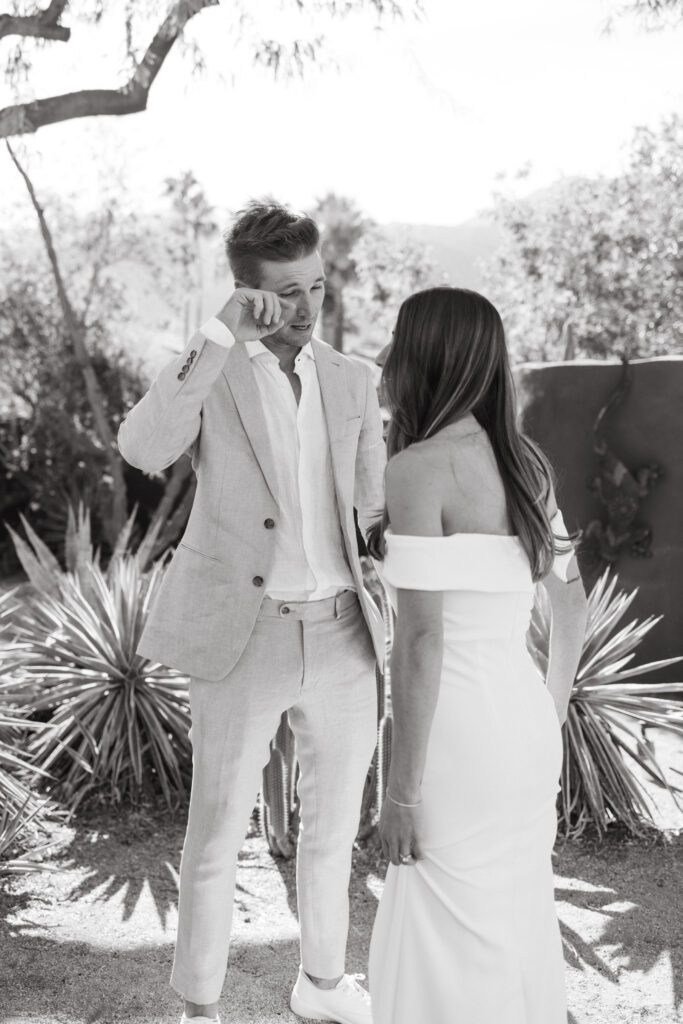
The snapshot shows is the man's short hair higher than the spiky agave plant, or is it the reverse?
the man's short hair

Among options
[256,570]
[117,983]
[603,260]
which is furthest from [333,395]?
[603,260]

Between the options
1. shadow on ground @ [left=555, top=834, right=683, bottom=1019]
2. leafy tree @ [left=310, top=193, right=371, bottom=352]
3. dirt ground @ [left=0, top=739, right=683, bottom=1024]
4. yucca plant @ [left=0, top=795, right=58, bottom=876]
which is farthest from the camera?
leafy tree @ [left=310, top=193, right=371, bottom=352]

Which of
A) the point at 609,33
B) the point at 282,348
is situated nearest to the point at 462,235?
the point at 609,33

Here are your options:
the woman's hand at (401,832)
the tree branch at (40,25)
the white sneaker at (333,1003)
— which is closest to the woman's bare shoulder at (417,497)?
the woman's hand at (401,832)

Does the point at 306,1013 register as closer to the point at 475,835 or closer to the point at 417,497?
the point at 475,835

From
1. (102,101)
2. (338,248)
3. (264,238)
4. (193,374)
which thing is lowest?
(193,374)

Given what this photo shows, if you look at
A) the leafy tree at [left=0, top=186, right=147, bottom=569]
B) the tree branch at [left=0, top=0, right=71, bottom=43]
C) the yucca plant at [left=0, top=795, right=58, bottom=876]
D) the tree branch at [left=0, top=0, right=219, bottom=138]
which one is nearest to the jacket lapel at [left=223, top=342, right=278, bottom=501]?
the yucca plant at [left=0, top=795, right=58, bottom=876]

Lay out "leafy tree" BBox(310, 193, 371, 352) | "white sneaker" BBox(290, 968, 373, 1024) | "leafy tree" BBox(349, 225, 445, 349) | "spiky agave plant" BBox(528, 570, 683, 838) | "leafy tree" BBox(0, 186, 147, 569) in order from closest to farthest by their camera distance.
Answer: "white sneaker" BBox(290, 968, 373, 1024) → "spiky agave plant" BBox(528, 570, 683, 838) → "leafy tree" BBox(0, 186, 147, 569) → "leafy tree" BBox(349, 225, 445, 349) → "leafy tree" BBox(310, 193, 371, 352)

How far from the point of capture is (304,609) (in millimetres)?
2871

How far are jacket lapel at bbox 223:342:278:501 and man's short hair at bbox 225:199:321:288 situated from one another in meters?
0.21

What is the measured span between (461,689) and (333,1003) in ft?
4.30

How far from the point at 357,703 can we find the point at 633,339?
13867 mm

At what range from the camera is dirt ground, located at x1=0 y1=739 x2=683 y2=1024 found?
3.23 meters

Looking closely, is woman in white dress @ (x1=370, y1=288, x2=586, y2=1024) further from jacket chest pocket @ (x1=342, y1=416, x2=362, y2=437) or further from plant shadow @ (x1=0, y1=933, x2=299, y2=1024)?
plant shadow @ (x1=0, y1=933, x2=299, y2=1024)
